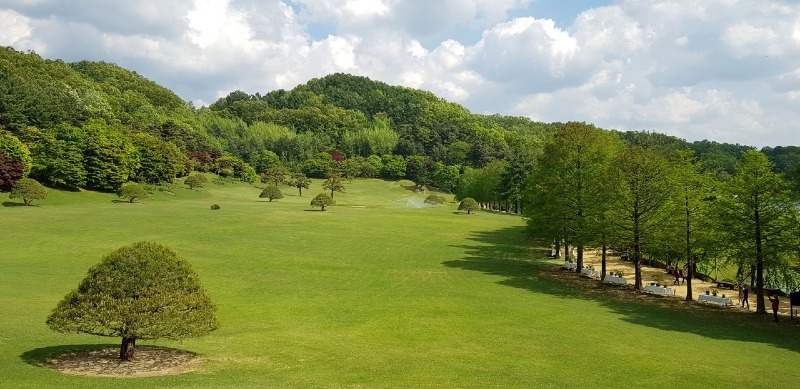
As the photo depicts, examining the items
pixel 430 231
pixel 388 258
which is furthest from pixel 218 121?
pixel 388 258

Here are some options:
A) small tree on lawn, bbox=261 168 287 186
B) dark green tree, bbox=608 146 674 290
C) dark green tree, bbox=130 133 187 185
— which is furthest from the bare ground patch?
small tree on lawn, bbox=261 168 287 186

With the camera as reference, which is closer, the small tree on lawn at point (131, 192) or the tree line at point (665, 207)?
the tree line at point (665, 207)

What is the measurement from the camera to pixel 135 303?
1494cm

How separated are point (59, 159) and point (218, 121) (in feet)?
407

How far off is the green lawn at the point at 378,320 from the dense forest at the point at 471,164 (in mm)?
5411

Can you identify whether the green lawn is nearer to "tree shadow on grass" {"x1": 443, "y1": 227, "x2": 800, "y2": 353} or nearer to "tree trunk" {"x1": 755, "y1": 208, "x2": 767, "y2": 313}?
"tree shadow on grass" {"x1": 443, "y1": 227, "x2": 800, "y2": 353}

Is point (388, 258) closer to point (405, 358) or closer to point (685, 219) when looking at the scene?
point (685, 219)

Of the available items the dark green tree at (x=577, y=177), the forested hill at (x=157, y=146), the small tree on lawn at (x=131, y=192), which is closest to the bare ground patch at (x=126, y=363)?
the dark green tree at (x=577, y=177)

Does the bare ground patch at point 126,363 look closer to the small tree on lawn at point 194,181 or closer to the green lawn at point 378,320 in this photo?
the green lawn at point 378,320

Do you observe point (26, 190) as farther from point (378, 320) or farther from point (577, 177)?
point (577, 177)

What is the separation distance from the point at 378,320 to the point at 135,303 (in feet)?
39.6

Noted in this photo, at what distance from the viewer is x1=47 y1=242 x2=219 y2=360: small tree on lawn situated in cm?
1483

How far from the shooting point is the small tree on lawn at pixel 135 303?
14.8m

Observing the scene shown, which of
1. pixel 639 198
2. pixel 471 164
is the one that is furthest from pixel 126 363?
pixel 471 164
